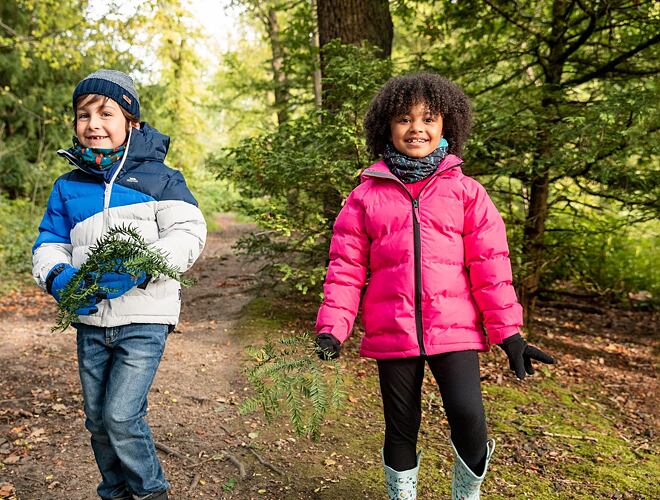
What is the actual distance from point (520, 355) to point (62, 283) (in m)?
1.99

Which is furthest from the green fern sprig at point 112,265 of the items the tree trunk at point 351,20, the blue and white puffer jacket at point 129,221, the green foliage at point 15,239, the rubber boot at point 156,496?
the green foliage at point 15,239

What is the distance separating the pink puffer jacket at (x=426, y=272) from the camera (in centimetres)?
247

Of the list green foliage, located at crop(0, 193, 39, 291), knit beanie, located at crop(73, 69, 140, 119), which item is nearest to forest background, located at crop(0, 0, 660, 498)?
green foliage, located at crop(0, 193, 39, 291)

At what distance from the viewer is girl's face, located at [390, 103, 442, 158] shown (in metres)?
2.65

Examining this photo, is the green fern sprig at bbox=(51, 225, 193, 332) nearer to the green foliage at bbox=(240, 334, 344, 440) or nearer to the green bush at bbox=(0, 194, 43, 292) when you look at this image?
the green foliage at bbox=(240, 334, 344, 440)

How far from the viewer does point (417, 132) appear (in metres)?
2.65

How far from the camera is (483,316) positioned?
2.54 metres

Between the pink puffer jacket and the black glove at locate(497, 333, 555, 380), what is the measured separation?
4 centimetres

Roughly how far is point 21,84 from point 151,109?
3081 mm

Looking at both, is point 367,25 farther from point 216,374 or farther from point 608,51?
point 216,374

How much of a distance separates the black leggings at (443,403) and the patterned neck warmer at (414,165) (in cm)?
83

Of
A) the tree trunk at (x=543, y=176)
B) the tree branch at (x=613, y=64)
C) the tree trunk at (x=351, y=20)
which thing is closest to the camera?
the tree branch at (x=613, y=64)

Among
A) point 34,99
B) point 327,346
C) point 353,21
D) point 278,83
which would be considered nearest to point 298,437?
point 327,346

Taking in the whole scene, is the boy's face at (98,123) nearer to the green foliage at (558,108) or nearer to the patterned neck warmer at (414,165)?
the patterned neck warmer at (414,165)
